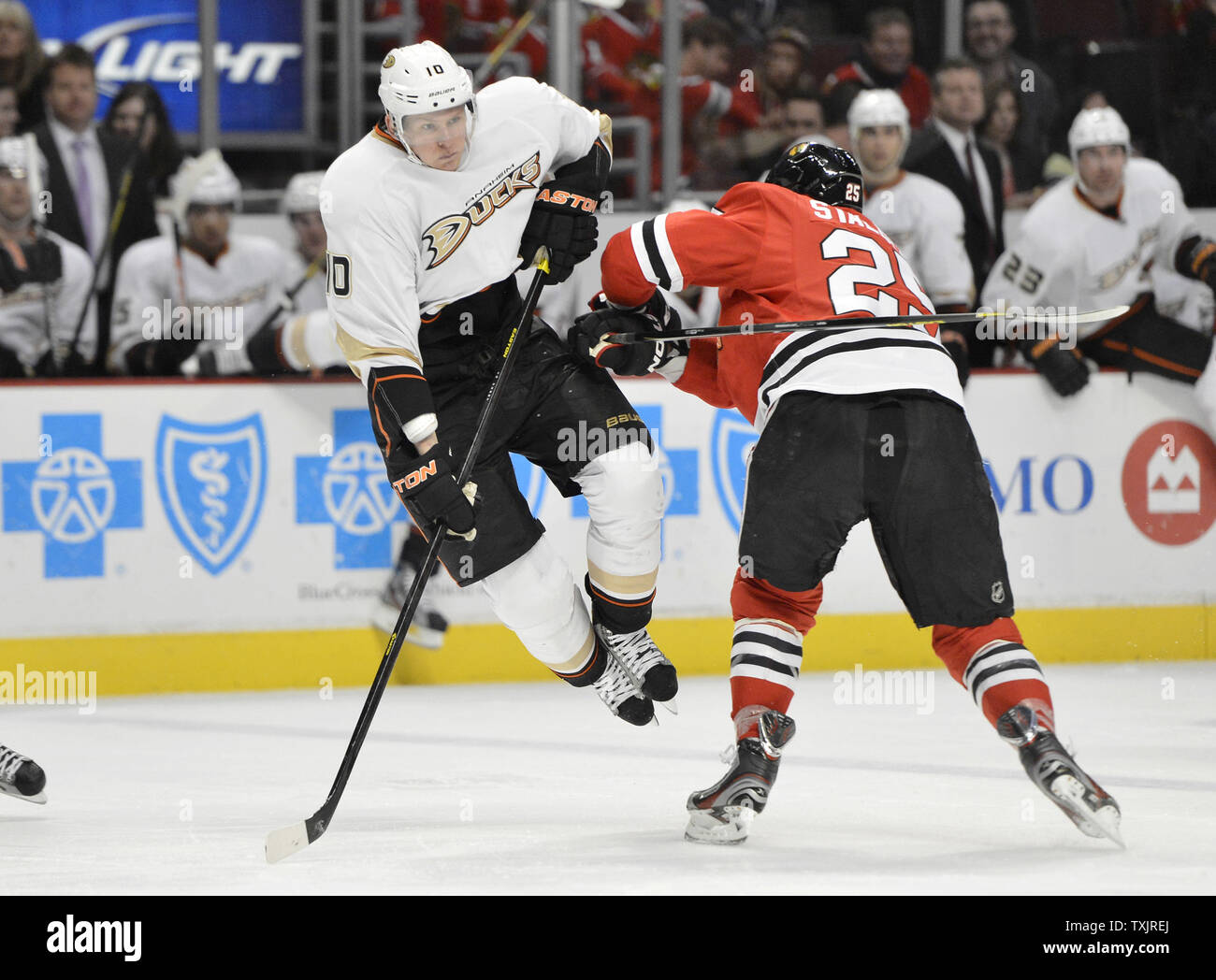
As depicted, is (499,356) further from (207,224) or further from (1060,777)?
(207,224)

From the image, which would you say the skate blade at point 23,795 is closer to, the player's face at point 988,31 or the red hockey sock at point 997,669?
the red hockey sock at point 997,669

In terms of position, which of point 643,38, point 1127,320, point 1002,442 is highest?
point 643,38

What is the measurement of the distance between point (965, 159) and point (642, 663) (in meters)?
3.50

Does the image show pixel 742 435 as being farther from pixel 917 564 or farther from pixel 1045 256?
pixel 917 564

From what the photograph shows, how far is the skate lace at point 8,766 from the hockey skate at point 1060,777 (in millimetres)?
2065

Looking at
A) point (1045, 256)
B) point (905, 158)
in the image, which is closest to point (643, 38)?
point (905, 158)

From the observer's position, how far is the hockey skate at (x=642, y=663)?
4043mm

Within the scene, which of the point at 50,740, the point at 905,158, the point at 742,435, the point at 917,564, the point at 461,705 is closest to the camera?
the point at 917,564

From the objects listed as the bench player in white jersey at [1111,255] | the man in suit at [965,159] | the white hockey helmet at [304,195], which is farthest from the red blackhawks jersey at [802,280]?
the man in suit at [965,159]

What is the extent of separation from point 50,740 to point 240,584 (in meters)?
0.88

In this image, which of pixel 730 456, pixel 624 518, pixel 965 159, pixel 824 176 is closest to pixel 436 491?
pixel 624 518

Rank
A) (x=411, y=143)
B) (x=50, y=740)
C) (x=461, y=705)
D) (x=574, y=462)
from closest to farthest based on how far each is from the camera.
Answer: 1. (x=411, y=143)
2. (x=574, y=462)
3. (x=50, y=740)
4. (x=461, y=705)

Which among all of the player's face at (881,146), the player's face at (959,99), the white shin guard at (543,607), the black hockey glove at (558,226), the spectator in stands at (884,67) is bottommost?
the white shin guard at (543,607)

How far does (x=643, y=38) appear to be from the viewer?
7.75 meters
